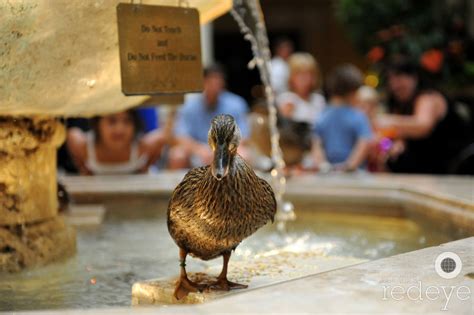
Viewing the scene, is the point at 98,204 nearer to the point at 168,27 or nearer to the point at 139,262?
the point at 139,262

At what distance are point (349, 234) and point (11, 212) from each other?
169 cm

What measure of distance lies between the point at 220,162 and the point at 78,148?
12.8 ft

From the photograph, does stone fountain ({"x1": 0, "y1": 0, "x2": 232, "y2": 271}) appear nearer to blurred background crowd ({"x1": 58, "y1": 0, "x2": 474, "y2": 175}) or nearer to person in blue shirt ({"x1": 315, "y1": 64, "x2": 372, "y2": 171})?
blurred background crowd ({"x1": 58, "y1": 0, "x2": 474, "y2": 175})

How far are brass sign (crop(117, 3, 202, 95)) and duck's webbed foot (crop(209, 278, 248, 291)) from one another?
0.76 m

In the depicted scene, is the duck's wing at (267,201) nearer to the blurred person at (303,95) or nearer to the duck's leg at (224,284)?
the duck's leg at (224,284)

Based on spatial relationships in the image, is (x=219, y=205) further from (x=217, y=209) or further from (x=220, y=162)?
(x=220, y=162)

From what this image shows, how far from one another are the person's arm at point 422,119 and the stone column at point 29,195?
391 cm

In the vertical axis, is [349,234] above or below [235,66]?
below

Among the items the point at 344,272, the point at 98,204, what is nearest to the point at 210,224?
the point at 344,272

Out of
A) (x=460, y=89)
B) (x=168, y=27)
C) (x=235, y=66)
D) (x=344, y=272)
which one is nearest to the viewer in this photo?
(x=344, y=272)

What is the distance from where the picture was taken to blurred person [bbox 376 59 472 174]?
22.1 feet

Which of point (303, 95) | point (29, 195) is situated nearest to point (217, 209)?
point (29, 195)

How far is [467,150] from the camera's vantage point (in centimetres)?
629

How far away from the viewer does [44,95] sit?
3.00 metres
